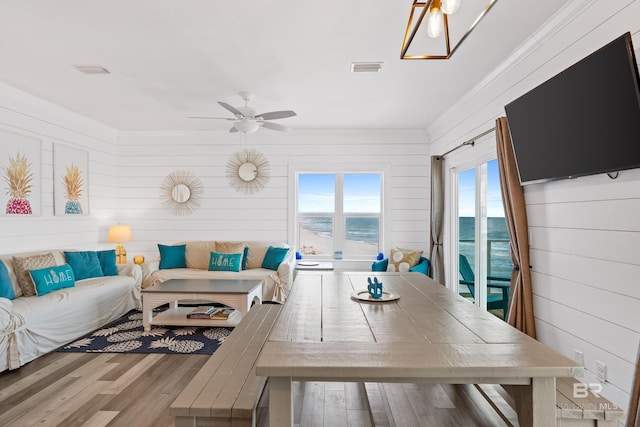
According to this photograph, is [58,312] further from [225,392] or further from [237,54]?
[237,54]

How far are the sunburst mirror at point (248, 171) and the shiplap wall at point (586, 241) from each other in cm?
372

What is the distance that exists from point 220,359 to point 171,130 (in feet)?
15.4

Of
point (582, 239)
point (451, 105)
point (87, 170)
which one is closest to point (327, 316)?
point (582, 239)

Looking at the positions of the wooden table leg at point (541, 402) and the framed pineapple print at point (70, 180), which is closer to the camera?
the wooden table leg at point (541, 402)

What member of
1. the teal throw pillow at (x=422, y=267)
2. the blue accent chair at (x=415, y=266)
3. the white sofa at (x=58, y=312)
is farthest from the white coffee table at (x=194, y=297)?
the teal throw pillow at (x=422, y=267)

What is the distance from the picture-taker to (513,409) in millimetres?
1761

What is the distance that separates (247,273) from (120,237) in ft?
6.84

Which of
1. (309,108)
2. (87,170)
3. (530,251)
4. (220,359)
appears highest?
(309,108)

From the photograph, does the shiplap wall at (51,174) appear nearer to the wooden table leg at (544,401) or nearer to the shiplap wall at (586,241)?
the wooden table leg at (544,401)

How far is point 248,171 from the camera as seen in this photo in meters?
5.83

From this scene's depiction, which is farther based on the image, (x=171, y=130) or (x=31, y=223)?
(x=171, y=130)

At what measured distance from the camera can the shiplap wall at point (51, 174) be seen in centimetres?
→ 393

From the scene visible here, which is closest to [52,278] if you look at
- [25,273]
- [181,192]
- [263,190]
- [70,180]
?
[25,273]

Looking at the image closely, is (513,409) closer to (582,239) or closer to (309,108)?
(582,239)
